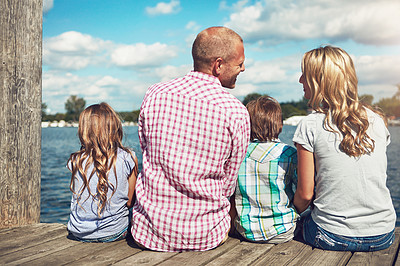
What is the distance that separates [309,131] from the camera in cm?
288

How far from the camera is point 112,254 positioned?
3006mm

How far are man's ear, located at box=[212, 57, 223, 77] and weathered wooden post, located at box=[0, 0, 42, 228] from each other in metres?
2.04

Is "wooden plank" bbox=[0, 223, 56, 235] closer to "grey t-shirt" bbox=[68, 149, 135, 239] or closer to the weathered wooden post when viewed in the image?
the weathered wooden post

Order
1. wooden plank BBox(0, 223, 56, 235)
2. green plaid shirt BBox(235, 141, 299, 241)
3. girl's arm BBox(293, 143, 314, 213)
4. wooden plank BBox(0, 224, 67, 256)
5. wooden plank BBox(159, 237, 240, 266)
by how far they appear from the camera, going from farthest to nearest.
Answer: wooden plank BBox(0, 223, 56, 235) < wooden plank BBox(0, 224, 67, 256) < green plaid shirt BBox(235, 141, 299, 241) < girl's arm BBox(293, 143, 314, 213) < wooden plank BBox(159, 237, 240, 266)

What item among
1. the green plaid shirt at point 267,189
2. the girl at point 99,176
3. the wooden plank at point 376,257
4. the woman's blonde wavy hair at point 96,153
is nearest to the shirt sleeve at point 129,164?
the girl at point 99,176

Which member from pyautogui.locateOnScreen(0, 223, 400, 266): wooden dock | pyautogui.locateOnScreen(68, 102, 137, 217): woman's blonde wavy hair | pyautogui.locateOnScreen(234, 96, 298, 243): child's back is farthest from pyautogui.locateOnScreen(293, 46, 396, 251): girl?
pyautogui.locateOnScreen(68, 102, 137, 217): woman's blonde wavy hair

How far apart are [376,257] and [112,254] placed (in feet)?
6.49

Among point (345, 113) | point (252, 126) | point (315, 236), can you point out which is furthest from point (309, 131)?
point (315, 236)

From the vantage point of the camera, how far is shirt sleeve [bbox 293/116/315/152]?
2879 mm

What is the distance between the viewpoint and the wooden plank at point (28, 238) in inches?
128

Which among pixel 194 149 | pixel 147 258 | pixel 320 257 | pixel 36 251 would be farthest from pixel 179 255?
pixel 36 251

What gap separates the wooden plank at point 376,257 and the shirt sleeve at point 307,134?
86cm

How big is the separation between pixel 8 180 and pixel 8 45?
4.28 ft

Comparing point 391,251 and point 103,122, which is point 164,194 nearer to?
point 103,122
